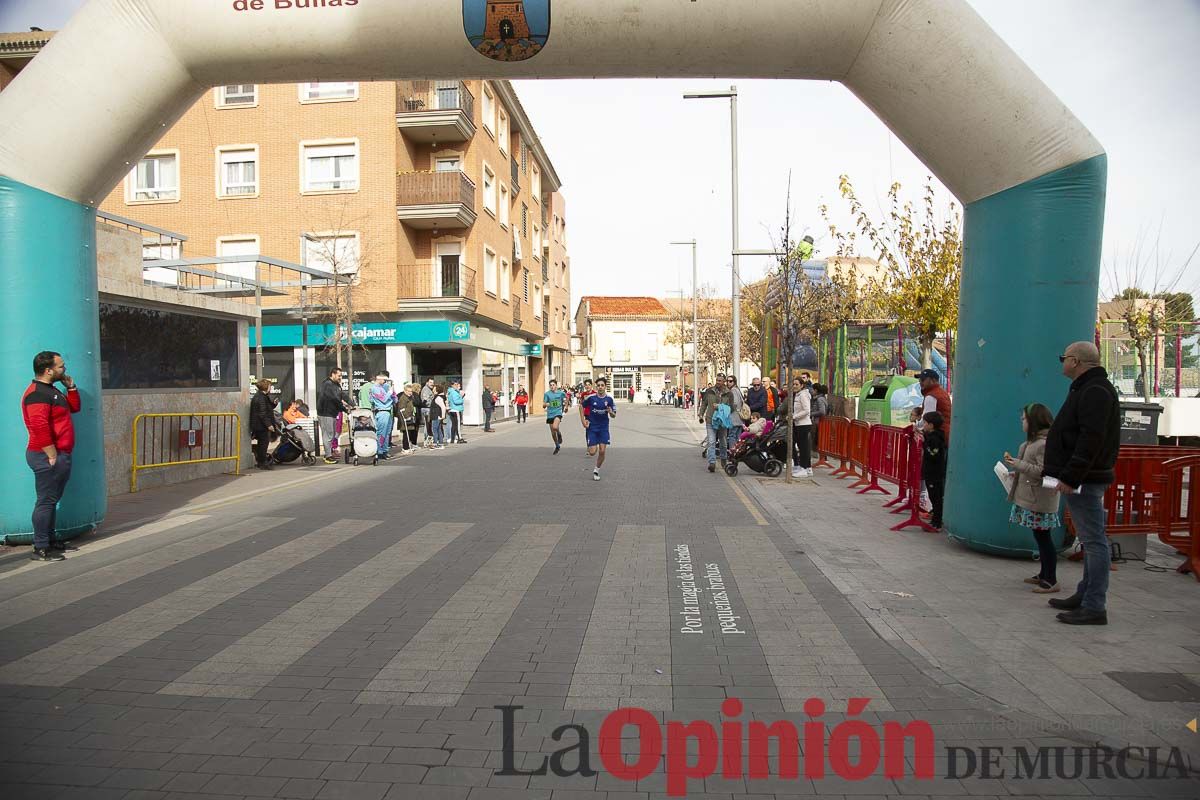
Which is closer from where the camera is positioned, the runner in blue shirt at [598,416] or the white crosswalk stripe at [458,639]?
the white crosswalk stripe at [458,639]

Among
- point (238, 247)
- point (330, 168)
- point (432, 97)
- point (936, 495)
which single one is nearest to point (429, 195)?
point (330, 168)

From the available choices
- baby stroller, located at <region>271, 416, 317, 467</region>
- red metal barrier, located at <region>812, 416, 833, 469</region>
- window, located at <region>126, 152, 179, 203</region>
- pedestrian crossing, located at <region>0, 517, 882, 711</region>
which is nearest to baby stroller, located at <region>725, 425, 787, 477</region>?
red metal barrier, located at <region>812, 416, 833, 469</region>

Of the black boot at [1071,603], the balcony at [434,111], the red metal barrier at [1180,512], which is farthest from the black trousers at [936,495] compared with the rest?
the balcony at [434,111]

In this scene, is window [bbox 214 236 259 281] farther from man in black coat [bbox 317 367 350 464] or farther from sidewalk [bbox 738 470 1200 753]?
sidewalk [bbox 738 470 1200 753]

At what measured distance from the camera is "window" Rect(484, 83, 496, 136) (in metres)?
33.2

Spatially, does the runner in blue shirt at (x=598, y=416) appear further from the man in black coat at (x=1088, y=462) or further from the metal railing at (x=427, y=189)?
the metal railing at (x=427, y=189)

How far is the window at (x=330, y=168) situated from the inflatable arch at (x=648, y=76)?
2075cm

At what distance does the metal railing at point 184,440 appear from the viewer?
37.9ft

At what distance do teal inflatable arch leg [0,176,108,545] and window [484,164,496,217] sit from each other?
2564cm

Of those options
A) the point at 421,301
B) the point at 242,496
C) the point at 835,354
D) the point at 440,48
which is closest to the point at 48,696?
the point at 440,48

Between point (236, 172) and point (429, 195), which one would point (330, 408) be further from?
point (236, 172)

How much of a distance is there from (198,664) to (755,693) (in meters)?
3.12

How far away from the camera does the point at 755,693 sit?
13.3 feet

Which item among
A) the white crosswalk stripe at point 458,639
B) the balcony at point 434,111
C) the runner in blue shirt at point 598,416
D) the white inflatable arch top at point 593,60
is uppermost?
the balcony at point 434,111
